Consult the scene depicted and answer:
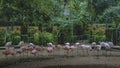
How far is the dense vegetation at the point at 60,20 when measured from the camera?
12.6 meters

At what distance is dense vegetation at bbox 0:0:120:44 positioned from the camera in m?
12.6

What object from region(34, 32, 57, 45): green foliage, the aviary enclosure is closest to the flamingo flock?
the aviary enclosure

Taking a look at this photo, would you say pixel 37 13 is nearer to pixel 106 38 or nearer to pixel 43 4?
pixel 43 4

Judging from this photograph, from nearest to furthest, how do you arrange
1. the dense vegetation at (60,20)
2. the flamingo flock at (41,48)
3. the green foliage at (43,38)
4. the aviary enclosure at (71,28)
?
the flamingo flock at (41,48)
the dense vegetation at (60,20)
the aviary enclosure at (71,28)
the green foliage at (43,38)

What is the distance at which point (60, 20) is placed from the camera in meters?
20.5

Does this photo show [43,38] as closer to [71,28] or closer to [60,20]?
[71,28]

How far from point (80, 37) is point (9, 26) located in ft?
13.7

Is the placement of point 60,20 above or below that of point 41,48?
above

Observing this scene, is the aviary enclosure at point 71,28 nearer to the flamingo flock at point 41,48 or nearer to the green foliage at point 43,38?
the green foliage at point 43,38

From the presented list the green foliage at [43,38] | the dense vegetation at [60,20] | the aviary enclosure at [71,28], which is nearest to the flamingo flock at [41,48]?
the aviary enclosure at [71,28]

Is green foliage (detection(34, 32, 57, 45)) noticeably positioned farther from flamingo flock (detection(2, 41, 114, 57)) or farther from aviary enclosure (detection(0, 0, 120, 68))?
flamingo flock (detection(2, 41, 114, 57))

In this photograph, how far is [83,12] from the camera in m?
21.6

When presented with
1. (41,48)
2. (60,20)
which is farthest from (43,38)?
(41,48)

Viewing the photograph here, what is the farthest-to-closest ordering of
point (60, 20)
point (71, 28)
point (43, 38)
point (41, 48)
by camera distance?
point (60, 20), point (71, 28), point (43, 38), point (41, 48)
